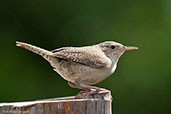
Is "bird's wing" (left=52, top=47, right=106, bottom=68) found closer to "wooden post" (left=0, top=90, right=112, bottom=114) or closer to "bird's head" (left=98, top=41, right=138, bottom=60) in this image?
"bird's head" (left=98, top=41, right=138, bottom=60)

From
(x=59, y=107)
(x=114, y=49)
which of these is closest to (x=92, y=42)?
(x=114, y=49)

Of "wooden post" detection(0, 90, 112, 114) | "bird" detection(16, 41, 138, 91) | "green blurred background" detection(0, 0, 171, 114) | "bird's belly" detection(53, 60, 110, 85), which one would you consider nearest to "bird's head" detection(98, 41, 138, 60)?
"bird" detection(16, 41, 138, 91)

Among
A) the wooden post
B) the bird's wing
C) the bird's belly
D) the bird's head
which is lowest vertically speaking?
the wooden post

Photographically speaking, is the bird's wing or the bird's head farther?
the bird's head

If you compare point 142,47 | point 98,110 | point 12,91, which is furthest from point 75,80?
point 142,47

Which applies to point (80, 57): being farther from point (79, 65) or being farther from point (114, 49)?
point (114, 49)

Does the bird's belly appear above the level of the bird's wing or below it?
below
